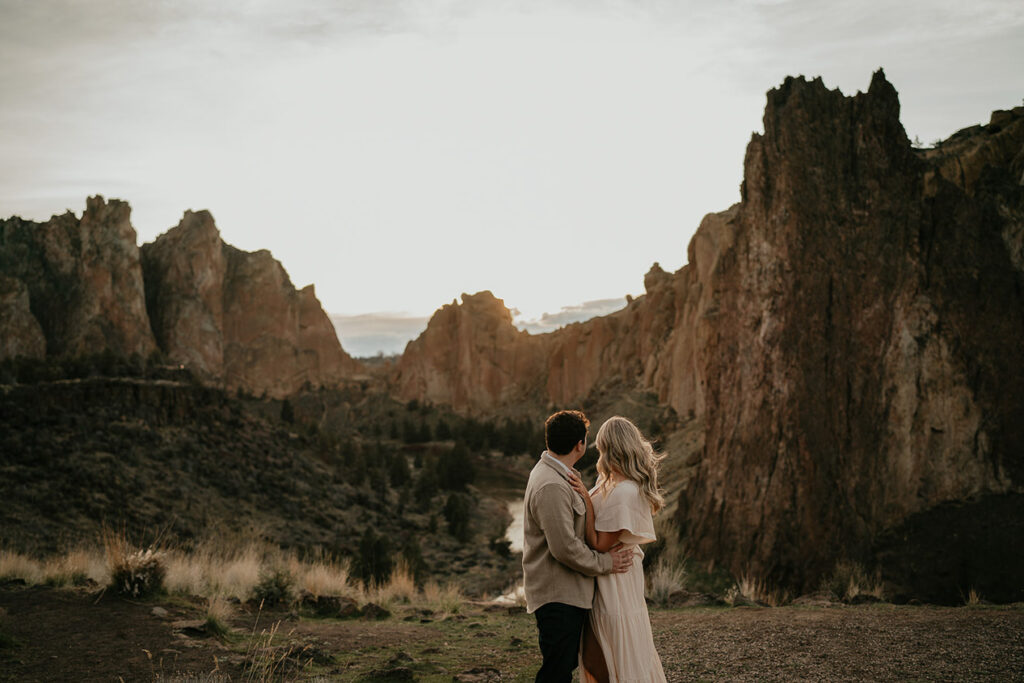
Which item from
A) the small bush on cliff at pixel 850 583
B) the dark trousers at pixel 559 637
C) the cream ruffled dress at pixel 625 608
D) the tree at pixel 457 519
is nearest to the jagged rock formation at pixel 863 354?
the small bush on cliff at pixel 850 583

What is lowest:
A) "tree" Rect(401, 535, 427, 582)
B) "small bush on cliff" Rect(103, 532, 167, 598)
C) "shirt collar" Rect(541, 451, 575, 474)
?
"tree" Rect(401, 535, 427, 582)

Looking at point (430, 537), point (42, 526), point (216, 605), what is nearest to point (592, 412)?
point (430, 537)

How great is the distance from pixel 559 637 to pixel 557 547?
52 centimetres

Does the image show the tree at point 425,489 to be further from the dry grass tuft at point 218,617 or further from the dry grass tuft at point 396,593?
the dry grass tuft at point 218,617

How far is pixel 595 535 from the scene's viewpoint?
4020 mm

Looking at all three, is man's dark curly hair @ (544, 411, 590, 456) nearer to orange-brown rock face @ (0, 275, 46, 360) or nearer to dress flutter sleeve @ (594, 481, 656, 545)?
dress flutter sleeve @ (594, 481, 656, 545)

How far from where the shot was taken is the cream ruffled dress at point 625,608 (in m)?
3.92

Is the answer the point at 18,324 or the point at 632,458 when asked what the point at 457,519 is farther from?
the point at 18,324

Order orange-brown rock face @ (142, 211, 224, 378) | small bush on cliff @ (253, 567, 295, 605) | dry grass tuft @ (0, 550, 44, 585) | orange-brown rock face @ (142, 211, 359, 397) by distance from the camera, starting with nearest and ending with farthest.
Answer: dry grass tuft @ (0, 550, 44, 585), small bush on cliff @ (253, 567, 295, 605), orange-brown rock face @ (142, 211, 224, 378), orange-brown rock face @ (142, 211, 359, 397)

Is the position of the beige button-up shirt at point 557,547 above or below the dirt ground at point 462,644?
above

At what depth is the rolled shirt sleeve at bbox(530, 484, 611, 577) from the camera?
3850mm

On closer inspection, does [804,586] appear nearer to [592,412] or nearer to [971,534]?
[971,534]

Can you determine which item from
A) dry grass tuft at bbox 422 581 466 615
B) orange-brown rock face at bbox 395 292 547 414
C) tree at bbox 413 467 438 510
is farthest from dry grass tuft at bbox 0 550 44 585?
orange-brown rock face at bbox 395 292 547 414

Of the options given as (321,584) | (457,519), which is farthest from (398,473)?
(321,584)
